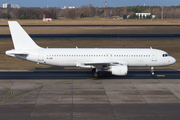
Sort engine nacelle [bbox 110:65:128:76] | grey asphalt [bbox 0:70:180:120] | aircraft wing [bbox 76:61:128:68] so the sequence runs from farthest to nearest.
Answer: aircraft wing [bbox 76:61:128:68], engine nacelle [bbox 110:65:128:76], grey asphalt [bbox 0:70:180:120]

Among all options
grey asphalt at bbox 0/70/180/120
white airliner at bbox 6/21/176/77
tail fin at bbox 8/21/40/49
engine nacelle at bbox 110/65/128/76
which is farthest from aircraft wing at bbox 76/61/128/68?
tail fin at bbox 8/21/40/49

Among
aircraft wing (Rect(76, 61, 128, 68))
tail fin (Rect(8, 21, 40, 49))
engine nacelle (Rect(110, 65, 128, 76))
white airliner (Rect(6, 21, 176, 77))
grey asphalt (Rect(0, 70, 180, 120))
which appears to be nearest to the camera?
grey asphalt (Rect(0, 70, 180, 120))

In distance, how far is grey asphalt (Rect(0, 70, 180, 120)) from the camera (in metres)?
20.6

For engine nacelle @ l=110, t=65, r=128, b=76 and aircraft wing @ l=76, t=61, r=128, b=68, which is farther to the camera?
aircraft wing @ l=76, t=61, r=128, b=68

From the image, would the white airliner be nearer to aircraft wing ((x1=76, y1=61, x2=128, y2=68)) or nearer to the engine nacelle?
aircraft wing ((x1=76, y1=61, x2=128, y2=68))

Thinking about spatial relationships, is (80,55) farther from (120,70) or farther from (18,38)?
(18,38)

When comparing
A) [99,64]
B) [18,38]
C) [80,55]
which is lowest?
[99,64]

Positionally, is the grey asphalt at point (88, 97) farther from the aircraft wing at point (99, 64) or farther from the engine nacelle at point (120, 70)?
the aircraft wing at point (99, 64)

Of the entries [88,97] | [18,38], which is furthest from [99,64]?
[18,38]

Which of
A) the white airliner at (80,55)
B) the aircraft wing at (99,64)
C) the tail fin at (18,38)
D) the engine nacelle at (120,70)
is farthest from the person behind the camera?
the tail fin at (18,38)

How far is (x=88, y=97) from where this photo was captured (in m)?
25.1

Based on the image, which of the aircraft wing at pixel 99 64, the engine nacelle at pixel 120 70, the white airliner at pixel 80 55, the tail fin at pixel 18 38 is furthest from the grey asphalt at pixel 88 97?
the tail fin at pixel 18 38

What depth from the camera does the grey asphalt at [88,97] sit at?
2056 cm
